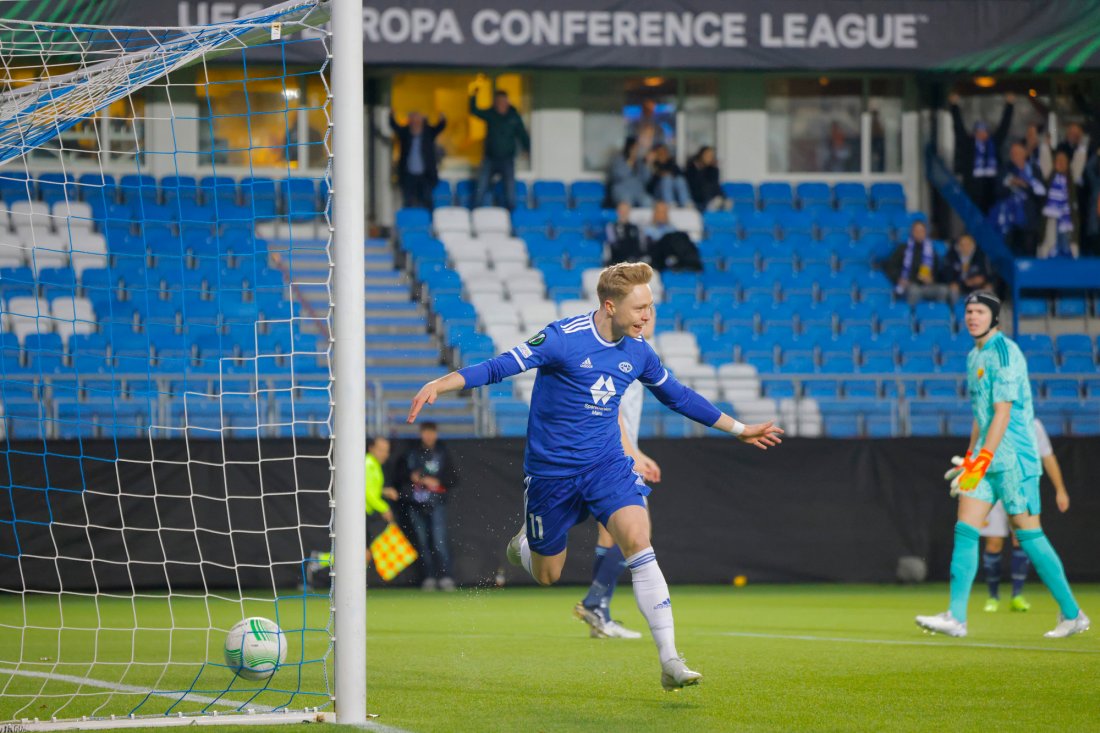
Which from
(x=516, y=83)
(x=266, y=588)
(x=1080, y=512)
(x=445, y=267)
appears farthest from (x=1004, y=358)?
(x=516, y=83)

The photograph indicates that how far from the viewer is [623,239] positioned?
749 inches

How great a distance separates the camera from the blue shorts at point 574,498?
6801mm

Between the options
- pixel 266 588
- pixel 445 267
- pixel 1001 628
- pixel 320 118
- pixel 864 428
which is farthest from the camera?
pixel 320 118

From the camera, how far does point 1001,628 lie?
1023 centimetres

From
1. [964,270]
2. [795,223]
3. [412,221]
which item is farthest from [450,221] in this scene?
[964,270]

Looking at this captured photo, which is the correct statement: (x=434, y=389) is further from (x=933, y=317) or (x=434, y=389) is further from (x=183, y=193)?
(x=183, y=193)

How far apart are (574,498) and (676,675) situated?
43.7 inches

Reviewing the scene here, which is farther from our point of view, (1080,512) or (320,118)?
(320,118)

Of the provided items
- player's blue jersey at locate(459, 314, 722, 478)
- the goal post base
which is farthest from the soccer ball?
player's blue jersey at locate(459, 314, 722, 478)

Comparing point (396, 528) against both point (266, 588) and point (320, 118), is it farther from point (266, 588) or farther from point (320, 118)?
point (320, 118)

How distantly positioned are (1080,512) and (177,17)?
12021 millimetres

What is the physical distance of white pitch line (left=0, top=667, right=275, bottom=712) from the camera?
6.34 meters

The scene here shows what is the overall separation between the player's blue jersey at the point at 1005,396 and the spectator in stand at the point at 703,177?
11.6m

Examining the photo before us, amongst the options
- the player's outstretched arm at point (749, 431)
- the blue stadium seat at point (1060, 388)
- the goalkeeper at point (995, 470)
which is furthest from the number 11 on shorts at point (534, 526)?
the blue stadium seat at point (1060, 388)
